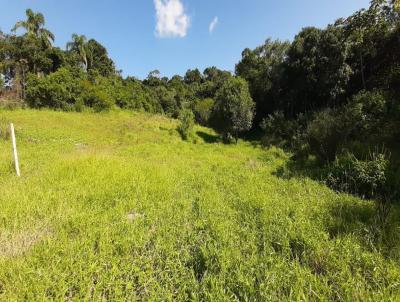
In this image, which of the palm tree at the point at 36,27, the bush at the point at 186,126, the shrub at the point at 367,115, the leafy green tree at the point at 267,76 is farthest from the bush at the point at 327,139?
the palm tree at the point at 36,27

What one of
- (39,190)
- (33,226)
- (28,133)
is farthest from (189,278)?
(28,133)

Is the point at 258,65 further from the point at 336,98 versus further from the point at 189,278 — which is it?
the point at 189,278

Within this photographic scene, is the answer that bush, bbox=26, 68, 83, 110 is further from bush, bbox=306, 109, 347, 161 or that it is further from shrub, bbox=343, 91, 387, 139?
shrub, bbox=343, 91, 387, 139

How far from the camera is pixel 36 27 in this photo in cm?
3256

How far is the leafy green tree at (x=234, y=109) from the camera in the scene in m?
20.0

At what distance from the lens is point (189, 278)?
2.59 m

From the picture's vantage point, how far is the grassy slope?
2422 millimetres

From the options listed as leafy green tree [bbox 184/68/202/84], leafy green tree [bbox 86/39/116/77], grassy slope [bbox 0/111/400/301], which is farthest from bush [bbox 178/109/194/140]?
leafy green tree [bbox 184/68/202/84]

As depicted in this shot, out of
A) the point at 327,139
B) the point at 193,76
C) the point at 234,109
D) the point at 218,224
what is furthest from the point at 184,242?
the point at 193,76

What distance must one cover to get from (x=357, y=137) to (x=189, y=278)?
1051cm

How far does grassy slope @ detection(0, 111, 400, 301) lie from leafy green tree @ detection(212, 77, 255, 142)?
1436cm

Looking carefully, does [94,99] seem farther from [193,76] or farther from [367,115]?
[193,76]

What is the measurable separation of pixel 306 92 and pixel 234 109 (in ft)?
21.9

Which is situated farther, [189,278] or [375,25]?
[375,25]
